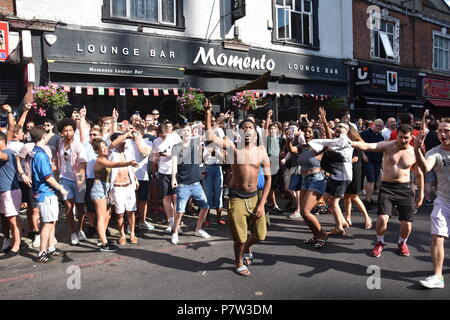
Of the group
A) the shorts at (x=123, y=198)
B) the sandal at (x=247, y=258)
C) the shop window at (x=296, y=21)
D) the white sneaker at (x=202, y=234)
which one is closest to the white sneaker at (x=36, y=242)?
the shorts at (x=123, y=198)

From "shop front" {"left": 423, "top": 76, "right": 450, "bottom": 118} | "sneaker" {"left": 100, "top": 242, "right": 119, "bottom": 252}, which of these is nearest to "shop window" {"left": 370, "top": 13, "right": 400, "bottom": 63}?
"shop front" {"left": 423, "top": 76, "right": 450, "bottom": 118}

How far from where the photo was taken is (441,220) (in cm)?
422

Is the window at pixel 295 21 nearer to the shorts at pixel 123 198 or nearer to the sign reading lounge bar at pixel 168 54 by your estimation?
the sign reading lounge bar at pixel 168 54

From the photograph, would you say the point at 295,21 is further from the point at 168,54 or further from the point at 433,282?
the point at 433,282

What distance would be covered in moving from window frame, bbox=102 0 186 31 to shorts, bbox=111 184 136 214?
6.41m

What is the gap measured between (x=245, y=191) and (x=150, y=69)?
24.0 feet

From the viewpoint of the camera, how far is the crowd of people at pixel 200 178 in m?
4.73

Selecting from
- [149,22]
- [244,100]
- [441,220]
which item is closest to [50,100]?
[149,22]

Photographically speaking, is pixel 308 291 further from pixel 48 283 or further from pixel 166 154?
pixel 166 154

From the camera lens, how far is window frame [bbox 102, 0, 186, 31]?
10.5 meters

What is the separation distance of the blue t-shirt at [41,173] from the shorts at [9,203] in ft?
1.97

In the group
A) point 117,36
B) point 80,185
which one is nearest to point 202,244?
point 80,185

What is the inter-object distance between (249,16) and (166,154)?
8.53 metres

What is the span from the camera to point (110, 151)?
6020 millimetres
